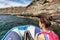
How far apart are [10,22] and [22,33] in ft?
0.94

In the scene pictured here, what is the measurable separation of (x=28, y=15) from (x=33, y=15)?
85 millimetres

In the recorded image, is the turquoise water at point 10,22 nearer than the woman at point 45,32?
No

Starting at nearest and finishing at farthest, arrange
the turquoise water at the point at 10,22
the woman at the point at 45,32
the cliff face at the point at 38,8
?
the woman at the point at 45,32, the turquoise water at the point at 10,22, the cliff face at the point at 38,8

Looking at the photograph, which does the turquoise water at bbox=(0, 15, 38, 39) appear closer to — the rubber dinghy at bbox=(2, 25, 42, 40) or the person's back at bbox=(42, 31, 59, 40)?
the rubber dinghy at bbox=(2, 25, 42, 40)

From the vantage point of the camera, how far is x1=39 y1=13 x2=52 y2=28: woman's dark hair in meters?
3.23

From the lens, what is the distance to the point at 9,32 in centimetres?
336

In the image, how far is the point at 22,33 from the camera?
10.9 ft

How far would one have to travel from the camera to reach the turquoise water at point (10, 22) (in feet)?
11.0

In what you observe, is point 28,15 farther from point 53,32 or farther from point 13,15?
point 53,32

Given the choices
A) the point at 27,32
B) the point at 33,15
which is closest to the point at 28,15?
the point at 33,15

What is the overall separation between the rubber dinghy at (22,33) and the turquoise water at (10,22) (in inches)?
2.6

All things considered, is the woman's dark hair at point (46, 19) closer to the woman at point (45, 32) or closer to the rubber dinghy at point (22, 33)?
the woman at point (45, 32)

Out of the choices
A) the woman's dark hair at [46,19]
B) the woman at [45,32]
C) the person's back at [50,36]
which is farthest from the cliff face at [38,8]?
the person's back at [50,36]

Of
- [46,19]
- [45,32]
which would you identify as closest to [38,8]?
[46,19]
